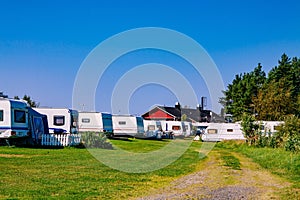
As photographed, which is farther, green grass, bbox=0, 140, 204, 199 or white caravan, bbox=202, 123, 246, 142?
white caravan, bbox=202, 123, 246, 142

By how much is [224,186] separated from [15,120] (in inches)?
571

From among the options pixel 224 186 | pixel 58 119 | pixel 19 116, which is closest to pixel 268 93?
pixel 58 119

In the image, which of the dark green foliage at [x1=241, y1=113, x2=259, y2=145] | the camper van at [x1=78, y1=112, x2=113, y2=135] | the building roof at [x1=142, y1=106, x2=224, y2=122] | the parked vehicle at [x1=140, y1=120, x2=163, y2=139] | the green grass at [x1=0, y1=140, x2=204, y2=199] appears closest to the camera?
the green grass at [x1=0, y1=140, x2=204, y2=199]

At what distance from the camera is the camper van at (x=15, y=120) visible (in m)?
20.8

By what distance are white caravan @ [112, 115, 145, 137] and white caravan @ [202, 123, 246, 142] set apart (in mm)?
6356

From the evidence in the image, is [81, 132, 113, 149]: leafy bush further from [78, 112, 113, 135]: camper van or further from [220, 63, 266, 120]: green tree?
[220, 63, 266, 120]: green tree

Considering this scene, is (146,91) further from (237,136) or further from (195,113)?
(195,113)

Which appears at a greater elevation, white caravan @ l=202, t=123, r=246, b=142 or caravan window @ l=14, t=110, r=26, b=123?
caravan window @ l=14, t=110, r=26, b=123

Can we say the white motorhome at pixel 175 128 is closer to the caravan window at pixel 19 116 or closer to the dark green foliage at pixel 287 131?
the dark green foliage at pixel 287 131

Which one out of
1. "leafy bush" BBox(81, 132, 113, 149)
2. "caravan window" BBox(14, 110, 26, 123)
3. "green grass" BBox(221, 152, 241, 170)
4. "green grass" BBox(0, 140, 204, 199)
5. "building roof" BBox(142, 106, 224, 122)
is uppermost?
"building roof" BBox(142, 106, 224, 122)

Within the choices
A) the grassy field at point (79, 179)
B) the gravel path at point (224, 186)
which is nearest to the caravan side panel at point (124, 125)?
the grassy field at point (79, 179)

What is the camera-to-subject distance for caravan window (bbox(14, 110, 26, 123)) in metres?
21.5

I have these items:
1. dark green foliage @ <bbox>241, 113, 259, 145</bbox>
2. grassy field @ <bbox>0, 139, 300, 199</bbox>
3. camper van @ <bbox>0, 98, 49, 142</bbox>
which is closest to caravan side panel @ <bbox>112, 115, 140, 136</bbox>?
dark green foliage @ <bbox>241, 113, 259, 145</bbox>

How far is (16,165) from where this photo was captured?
1298 cm
